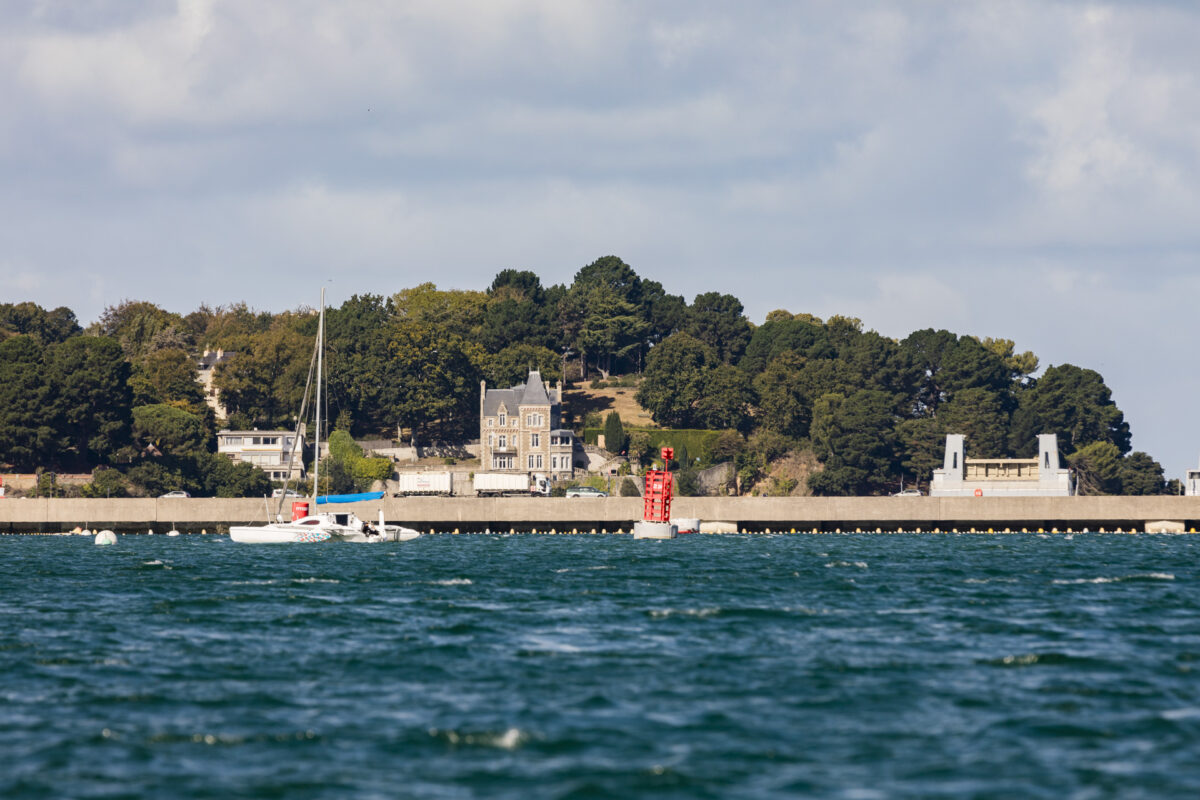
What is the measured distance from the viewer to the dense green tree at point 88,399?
14550 cm

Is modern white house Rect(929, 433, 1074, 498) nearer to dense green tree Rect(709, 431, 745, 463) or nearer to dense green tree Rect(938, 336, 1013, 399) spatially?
dense green tree Rect(709, 431, 745, 463)

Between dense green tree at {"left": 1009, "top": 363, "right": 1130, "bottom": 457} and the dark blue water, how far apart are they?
14853 centimetres

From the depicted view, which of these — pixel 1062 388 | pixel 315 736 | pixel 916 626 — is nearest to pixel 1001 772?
pixel 315 736

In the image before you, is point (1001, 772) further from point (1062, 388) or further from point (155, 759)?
point (1062, 388)

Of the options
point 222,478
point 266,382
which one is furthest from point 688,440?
point 222,478

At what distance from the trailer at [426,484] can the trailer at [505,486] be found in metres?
4.38

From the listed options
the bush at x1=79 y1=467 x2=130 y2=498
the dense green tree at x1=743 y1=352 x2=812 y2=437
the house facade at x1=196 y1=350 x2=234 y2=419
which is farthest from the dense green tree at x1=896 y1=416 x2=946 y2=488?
the bush at x1=79 y1=467 x2=130 y2=498

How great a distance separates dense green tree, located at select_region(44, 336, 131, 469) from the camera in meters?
146

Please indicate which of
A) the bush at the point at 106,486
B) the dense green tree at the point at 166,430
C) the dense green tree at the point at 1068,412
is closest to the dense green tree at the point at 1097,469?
the dense green tree at the point at 1068,412

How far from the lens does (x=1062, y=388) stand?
197625 millimetres

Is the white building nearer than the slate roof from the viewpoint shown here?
Yes

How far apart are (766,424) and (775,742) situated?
17008 centimetres

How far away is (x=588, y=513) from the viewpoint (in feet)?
322

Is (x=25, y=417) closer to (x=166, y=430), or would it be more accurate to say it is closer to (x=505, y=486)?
(x=166, y=430)
